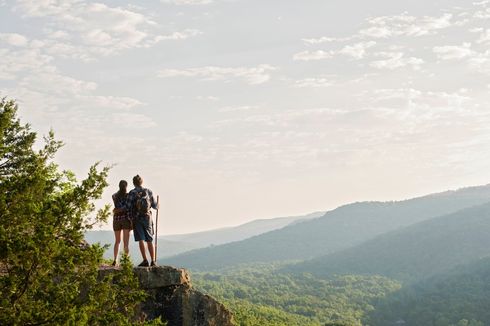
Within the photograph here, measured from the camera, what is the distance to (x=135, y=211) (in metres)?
14.2

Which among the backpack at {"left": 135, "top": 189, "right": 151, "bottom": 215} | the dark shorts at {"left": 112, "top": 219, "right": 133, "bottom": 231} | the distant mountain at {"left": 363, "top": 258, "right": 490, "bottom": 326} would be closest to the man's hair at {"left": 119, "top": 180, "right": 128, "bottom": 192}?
the backpack at {"left": 135, "top": 189, "right": 151, "bottom": 215}

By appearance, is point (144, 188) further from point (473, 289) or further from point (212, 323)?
point (473, 289)

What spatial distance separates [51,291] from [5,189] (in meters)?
2.77

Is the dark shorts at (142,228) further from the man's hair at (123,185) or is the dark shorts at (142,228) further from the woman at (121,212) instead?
the man's hair at (123,185)

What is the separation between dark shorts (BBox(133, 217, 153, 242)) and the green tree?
141 cm

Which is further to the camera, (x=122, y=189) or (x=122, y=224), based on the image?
(x=122, y=224)

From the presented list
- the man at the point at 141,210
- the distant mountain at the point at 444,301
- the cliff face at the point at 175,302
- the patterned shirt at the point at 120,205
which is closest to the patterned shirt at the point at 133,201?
the man at the point at 141,210

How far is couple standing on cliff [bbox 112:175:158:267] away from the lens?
14.1 meters

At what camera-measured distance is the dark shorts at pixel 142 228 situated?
14270 mm

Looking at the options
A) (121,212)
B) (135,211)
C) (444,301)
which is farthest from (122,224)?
(444,301)

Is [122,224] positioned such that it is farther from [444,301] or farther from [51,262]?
[444,301]

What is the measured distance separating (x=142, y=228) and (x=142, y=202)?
2.68ft

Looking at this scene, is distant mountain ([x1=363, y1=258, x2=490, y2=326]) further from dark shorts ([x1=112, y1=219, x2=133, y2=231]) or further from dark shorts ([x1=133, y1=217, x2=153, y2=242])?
dark shorts ([x1=112, y1=219, x2=133, y2=231])

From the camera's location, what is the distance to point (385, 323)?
144 m
